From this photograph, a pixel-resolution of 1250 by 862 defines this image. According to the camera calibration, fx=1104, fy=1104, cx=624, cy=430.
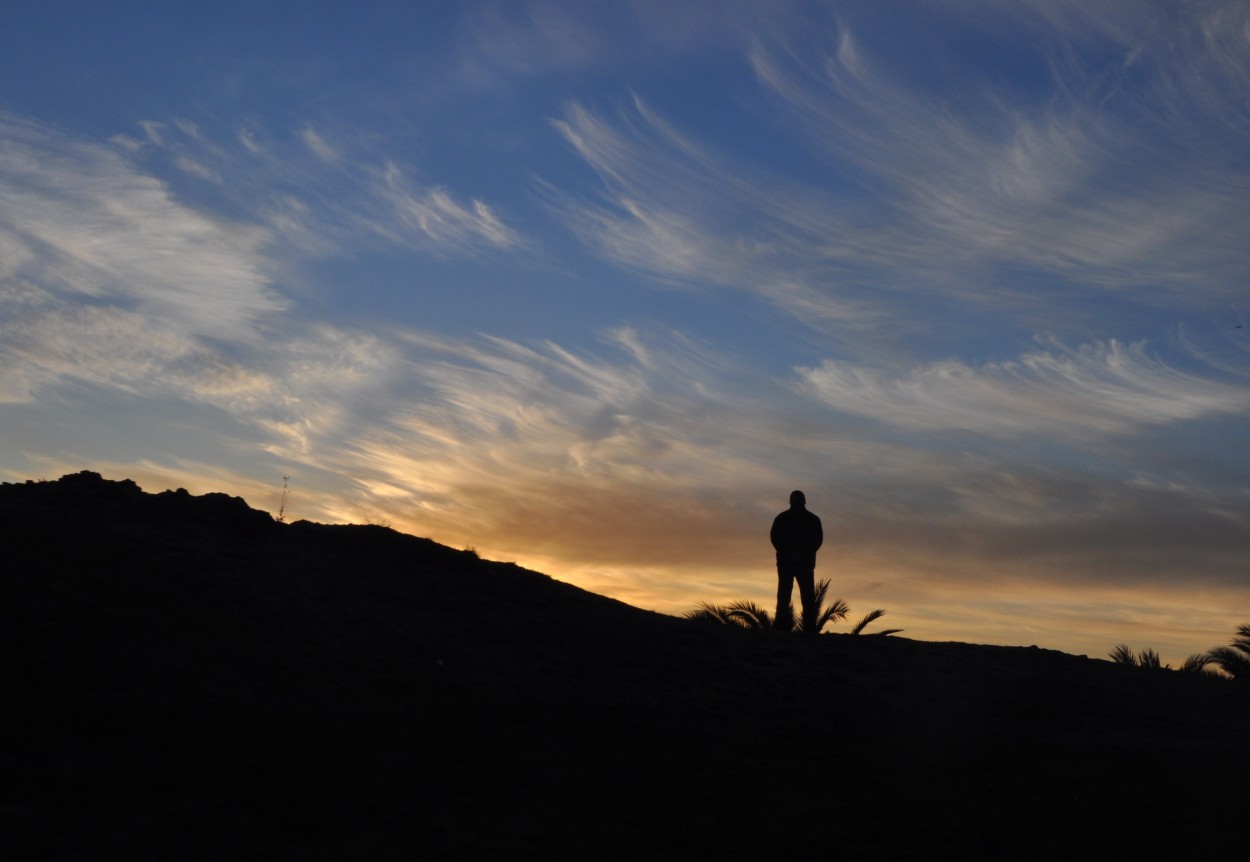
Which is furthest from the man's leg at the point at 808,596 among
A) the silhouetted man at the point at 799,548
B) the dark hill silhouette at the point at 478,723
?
the dark hill silhouette at the point at 478,723

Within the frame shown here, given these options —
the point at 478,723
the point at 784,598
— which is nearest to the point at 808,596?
the point at 784,598

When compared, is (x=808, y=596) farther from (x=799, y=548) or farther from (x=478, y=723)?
(x=478, y=723)

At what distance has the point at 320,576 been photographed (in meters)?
13.0

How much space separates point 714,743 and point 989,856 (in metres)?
2.95

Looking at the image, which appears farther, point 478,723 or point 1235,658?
point 1235,658

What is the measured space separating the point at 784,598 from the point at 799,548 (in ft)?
3.11

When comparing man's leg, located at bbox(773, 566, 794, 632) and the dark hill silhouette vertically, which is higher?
man's leg, located at bbox(773, 566, 794, 632)

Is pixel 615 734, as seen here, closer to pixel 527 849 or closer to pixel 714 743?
pixel 714 743

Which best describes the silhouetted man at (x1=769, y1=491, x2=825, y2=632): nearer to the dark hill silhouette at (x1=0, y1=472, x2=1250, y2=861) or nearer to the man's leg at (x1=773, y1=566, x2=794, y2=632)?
the man's leg at (x1=773, y1=566, x2=794, y2=632)

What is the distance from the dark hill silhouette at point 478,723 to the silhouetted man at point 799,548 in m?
2.80

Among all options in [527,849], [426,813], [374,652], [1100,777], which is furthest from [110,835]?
[1100,777]

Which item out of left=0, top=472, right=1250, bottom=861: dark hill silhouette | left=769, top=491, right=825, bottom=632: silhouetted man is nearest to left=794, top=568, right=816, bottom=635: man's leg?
left=769, top=491, right=825, bottom=632: silhouetted man

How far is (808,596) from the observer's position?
17766 millimetres

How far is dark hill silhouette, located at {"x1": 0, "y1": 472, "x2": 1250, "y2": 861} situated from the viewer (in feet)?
26.1
